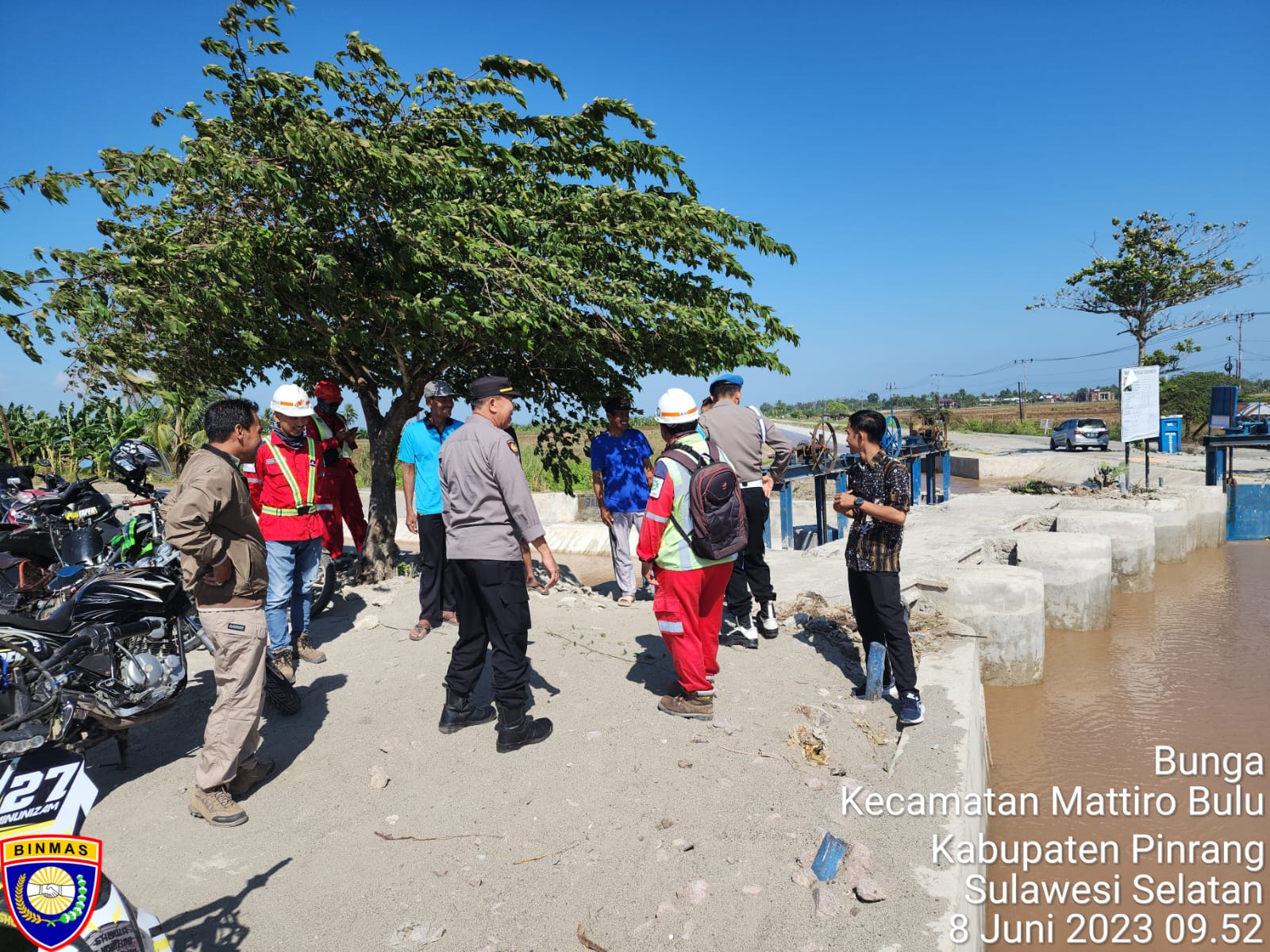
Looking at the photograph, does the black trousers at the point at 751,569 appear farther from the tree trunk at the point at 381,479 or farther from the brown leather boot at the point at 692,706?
the tree trunk at the point at 381,479

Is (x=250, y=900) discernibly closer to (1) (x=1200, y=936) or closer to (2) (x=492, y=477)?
(2) (x=492, y=477)

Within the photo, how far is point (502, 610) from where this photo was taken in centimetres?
376

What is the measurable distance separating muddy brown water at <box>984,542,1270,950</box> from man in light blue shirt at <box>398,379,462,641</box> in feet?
13.8

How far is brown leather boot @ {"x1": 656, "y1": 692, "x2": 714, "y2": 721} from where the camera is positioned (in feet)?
13.5

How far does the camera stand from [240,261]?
18.0ft

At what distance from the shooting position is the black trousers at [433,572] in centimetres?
582

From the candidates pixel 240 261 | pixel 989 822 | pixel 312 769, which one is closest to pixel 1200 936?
pixel 989 822

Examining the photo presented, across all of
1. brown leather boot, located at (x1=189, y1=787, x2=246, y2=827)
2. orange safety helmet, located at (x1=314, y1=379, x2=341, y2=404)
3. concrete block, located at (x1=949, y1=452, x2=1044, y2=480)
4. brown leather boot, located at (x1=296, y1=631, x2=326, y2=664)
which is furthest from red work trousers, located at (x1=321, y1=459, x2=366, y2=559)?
concrete block, located at (x1=949, y1=452, x2=1044, y2=480)

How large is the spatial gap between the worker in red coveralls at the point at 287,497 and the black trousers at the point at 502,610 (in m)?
1.63

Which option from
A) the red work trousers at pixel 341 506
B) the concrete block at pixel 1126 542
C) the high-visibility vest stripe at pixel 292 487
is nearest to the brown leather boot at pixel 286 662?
the high-visibility vest stripe at pixel 292 487

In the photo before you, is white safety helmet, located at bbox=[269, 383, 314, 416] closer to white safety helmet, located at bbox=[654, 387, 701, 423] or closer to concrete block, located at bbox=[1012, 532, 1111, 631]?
white safety helmet, located at bbox=[654, 387, 701, 423]

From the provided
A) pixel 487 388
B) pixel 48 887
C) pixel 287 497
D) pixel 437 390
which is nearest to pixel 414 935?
pixel 48 887

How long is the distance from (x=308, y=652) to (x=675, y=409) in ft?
10.8

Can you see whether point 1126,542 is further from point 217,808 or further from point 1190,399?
point 1190,399
